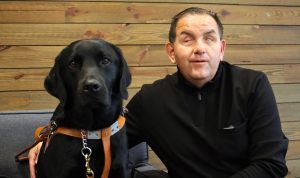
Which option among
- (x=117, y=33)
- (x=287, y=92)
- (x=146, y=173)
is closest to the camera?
(x=146, y=173)

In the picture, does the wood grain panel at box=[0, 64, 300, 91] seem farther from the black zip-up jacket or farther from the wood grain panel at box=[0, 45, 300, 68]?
the black zip-up jacket

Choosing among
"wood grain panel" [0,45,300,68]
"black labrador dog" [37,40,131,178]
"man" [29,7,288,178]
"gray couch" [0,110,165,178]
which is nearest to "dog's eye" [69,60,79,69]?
"black labrador dog" [37,40,131,178]

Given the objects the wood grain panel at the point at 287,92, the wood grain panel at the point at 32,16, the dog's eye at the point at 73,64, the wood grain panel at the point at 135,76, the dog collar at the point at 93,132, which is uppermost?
the wood grain panel at the point at 32,16

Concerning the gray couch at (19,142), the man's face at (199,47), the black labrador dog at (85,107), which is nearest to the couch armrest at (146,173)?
the gray couch at (19,142)

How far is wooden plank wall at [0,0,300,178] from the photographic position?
206 centimetres

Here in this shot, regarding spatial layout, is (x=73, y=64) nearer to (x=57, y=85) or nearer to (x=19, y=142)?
(x=57, y=85)

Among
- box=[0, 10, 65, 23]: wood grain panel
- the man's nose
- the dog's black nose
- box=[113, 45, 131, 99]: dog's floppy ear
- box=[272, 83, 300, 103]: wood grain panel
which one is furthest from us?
box=[272, 83, 300, 103]: wood grain panel

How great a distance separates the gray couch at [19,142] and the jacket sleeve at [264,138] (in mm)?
427

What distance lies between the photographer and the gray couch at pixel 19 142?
1638 millimetres

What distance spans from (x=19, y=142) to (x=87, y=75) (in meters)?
0.70

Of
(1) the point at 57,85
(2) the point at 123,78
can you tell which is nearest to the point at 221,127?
(2) the point at 123,78

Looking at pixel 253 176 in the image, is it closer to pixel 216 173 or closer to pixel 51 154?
pixel 216 173

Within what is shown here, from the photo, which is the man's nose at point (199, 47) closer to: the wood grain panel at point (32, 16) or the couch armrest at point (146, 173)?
the couch armrest at point (146, 173)

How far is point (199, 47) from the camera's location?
141 cm
